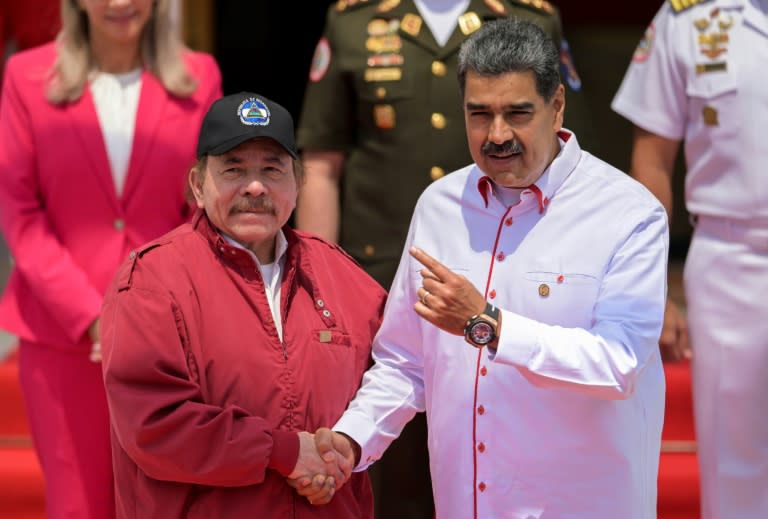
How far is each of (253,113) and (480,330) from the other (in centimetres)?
60

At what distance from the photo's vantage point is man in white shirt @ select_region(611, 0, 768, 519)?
363cm

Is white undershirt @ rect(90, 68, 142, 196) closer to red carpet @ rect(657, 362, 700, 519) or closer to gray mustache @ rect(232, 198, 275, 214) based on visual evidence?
gray mustache @ rect(232, 198, 275, 214)

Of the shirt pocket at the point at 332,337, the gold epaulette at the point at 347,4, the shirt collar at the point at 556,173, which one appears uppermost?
the gold epaulette at the point at 347,4

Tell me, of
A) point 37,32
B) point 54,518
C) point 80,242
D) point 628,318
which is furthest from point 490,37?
point 37,32

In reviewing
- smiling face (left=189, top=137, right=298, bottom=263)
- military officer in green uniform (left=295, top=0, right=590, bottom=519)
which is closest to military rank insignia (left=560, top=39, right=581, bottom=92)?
military officer in green uniform (left=295, top=0, right=590, bottom=519)

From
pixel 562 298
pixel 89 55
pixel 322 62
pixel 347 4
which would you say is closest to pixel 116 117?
pixel 89 55

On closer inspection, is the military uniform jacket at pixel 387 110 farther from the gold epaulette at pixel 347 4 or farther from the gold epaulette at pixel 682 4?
the gold epaulette at pixel 682 4

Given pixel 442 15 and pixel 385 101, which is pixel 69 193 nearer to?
pixel 385 101

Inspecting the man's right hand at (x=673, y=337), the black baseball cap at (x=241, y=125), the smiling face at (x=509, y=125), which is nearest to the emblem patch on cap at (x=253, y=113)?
the black baseball cap at (x=241, y=125)

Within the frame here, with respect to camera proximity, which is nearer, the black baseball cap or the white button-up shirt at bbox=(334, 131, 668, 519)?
the white button-up shirt at bbox=(334, 131, 668, 519)

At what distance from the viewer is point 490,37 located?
9.46 ft

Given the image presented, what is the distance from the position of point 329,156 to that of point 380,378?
1.07 metres

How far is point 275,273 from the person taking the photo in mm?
2992

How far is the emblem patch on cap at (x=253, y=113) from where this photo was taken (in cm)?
291
